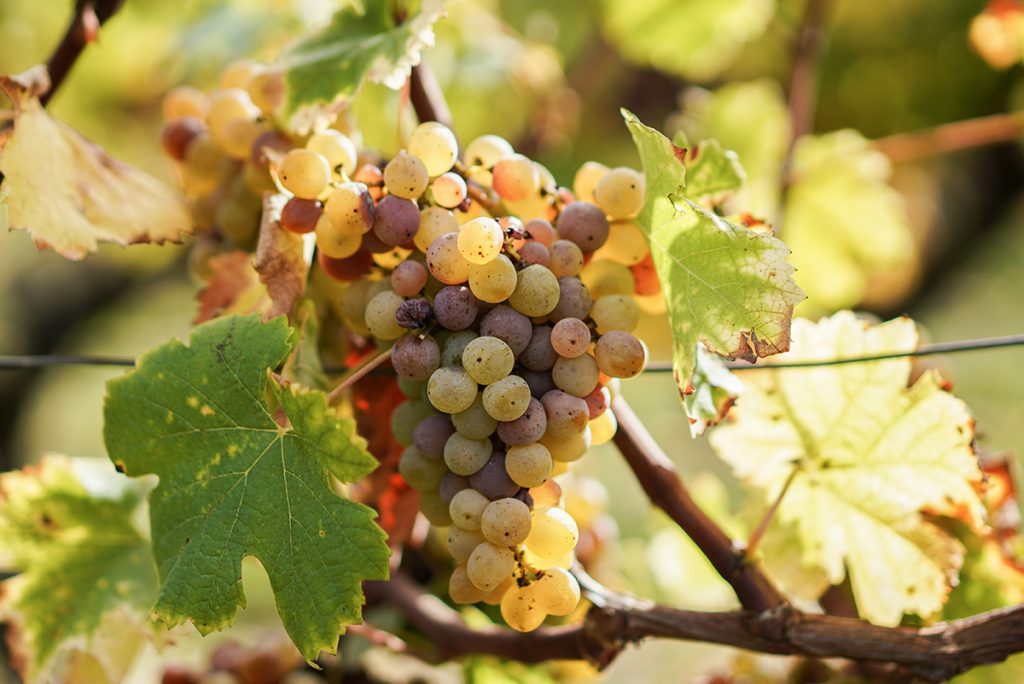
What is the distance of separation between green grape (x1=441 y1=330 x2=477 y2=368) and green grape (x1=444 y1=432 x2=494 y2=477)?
41 millimetres

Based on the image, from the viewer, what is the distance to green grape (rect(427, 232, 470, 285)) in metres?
0.50

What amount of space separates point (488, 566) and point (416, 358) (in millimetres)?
119

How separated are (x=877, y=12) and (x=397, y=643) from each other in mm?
1975

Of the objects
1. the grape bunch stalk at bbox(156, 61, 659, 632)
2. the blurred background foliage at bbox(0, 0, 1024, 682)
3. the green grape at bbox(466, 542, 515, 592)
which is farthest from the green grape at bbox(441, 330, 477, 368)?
the blurred background foliage at bbox(0, 0, 1024, 682)

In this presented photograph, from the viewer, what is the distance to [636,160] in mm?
1607

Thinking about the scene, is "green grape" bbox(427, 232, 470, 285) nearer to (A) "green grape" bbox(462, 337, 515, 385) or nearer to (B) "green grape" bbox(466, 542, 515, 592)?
(A) "green grape" bbox(462, 337, 515, 385)

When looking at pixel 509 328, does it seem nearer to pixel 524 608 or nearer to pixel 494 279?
pixel 494 279

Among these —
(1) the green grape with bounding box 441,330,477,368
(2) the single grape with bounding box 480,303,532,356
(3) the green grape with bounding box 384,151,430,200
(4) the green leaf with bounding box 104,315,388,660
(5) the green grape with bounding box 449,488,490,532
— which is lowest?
(4) the green leaf with bounding box 104,315,388,660

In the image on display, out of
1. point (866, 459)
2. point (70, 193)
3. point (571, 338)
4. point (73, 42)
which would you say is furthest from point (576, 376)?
point (73, 42)

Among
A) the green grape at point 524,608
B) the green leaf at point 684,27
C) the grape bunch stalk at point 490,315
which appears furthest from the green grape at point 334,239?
the green leaf at point 684,27

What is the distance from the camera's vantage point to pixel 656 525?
3.53 ft

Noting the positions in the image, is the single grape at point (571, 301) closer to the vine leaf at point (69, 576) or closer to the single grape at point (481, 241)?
the single grape at point (481, 241)

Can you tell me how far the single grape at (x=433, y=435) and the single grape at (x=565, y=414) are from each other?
0.06 meters

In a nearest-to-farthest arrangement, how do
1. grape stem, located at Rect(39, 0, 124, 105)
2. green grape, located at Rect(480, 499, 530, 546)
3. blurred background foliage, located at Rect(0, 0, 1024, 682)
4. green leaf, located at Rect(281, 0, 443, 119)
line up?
1. green grape, located at Rect(480, 499, 530, 546)
2. green leaf, located at Rect(281, 0, 443, 119)
3. grape stem, located at Rect(39, 0, 124, 105)
4. blurred background foliage, located at Rect(0, 0, 1024, 682)
